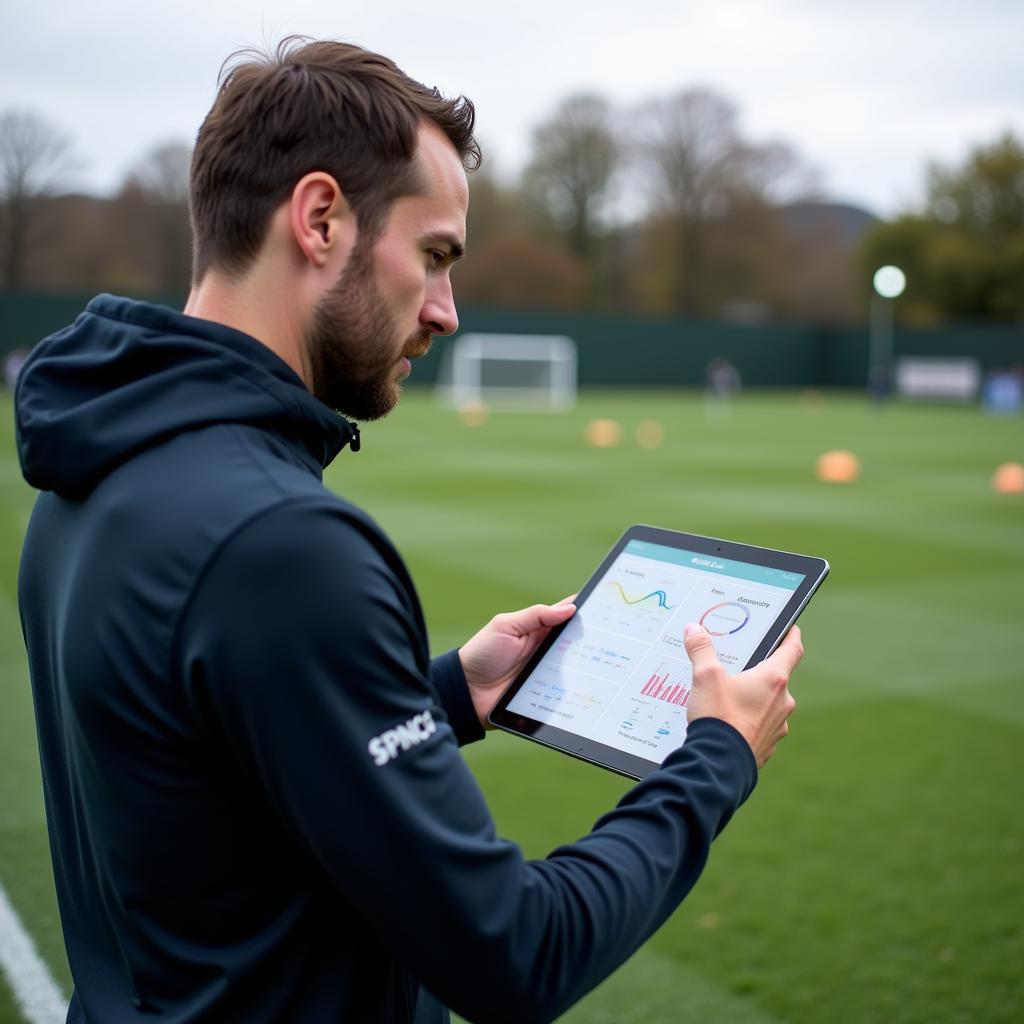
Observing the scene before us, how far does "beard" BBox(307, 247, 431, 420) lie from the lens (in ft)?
4.98

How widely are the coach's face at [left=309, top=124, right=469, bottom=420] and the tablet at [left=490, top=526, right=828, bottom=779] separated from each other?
67 centimetres

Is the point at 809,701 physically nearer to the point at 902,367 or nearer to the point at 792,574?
the point at 792,574

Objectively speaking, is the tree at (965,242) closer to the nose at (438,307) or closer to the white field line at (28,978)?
the white field line at (28,978)

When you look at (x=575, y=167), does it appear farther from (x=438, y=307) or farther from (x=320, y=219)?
(x=320, y=219)

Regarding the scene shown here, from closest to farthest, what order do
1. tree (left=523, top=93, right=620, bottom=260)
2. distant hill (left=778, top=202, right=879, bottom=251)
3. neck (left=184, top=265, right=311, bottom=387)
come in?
neck (left=184, top=265, right=311, bottom=387), tree (left=523, top=93, right=620, bottom=260), distant hill (left=778, top=202, right=879, bottom=251)

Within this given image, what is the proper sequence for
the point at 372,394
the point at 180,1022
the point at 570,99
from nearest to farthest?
the point at 180,1022 < the point at 372,394 < the point at 570,99

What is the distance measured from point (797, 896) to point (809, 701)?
7.68 feet

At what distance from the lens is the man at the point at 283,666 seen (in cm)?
125

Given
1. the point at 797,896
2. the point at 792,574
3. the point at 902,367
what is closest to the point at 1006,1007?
the point at 797,896

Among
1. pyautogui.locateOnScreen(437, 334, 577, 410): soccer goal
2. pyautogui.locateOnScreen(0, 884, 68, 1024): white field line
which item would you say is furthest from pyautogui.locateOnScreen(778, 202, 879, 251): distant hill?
pyautogui.locateOnScreen(0, 884, 68, 1024): white field line

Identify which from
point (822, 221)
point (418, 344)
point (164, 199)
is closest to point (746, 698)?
point (418, 344)

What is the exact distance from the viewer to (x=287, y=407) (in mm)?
1433

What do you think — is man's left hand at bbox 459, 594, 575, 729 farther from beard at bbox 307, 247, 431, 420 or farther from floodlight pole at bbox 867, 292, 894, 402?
floodlight pole at bbox 867, 292, 894, 402

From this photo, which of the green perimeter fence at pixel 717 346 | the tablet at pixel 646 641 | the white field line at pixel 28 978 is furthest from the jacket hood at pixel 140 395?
the green perimeter fence at pixel 717 346
